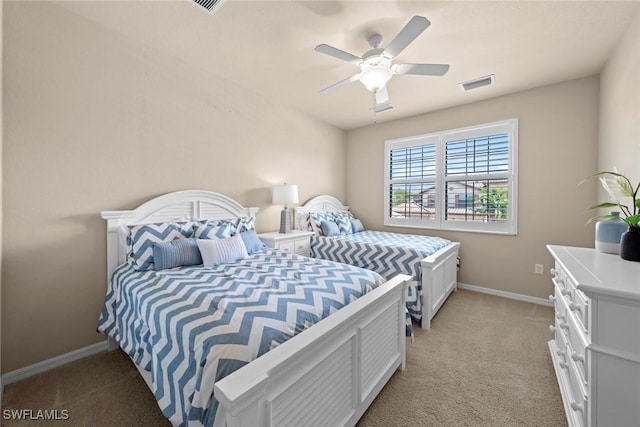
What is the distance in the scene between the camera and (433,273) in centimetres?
262

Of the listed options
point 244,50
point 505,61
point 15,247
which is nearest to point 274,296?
point 15,247

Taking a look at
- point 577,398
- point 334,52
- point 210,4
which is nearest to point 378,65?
point 334,52

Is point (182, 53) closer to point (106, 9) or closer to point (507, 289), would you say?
point (106, 9)

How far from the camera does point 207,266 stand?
1.99 metres

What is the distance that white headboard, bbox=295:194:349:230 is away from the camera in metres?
3.83

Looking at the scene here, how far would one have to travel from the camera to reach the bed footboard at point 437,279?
2512 mm

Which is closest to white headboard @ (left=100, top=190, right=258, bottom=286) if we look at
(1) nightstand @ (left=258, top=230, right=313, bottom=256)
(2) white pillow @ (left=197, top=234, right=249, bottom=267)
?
(1) nightstand @ (left=258, top=230, right=313, bottom=256)

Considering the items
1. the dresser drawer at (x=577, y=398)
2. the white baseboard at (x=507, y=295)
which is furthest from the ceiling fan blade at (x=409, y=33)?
the white baseboard at (x=507, y=295)

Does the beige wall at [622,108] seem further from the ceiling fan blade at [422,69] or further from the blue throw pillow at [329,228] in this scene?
the blue throw pillow at [329,228]

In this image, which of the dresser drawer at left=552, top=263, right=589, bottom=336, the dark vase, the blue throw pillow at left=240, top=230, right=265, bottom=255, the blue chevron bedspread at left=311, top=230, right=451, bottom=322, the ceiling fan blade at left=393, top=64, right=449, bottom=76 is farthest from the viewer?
the blue chevron bedspread at left=311, top=230, right=451, bottom=322

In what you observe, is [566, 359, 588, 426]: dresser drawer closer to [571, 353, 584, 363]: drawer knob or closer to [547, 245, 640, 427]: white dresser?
[547, 245, 640, 427]: white dresser

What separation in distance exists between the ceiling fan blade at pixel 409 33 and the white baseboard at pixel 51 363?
3.19 meters

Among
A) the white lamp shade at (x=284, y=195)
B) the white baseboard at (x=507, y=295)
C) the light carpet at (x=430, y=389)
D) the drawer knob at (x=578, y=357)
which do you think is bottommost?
the light carpet at (x=430, y=389)

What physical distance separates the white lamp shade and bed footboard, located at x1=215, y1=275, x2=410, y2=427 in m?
1.86
